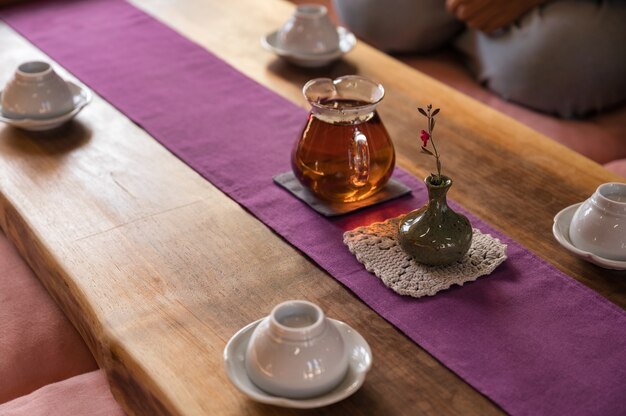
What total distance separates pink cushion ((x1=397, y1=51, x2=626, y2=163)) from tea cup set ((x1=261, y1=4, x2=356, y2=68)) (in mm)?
537

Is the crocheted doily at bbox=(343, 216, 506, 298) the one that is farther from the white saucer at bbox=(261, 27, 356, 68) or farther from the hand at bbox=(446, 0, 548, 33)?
the hand at bbox=(446, 0, 548, 33)

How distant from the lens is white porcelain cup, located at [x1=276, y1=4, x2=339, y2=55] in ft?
5.40

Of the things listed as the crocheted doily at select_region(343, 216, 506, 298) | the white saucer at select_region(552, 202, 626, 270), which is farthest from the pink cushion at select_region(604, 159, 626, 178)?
the crocheted doily at select_region(343, 216, 506, 298)

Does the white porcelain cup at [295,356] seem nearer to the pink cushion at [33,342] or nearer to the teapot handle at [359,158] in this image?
the teapot handle at [359,158]


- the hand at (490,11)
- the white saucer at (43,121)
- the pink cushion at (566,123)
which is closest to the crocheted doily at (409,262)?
the white saucer at (43,121)

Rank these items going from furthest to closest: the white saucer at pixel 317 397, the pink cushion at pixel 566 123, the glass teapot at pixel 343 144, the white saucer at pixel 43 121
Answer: the pink cushion at pixel 566 123, the white saucer at pixel 43 121, the glass teapot at pixel 343 144, the white saucer at pixel 317 397

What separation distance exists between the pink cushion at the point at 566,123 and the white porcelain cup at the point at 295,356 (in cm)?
118

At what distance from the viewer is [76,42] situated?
1.76 metres

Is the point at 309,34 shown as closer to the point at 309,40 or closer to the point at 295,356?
the point at 309,40

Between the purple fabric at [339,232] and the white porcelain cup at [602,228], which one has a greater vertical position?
the white porcelain cup at [602,228]

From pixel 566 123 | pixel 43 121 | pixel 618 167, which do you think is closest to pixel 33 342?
pixel 43 121

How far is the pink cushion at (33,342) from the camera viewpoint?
45.5 inches

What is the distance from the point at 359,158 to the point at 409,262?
0.15 meters

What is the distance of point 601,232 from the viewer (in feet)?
3.49
